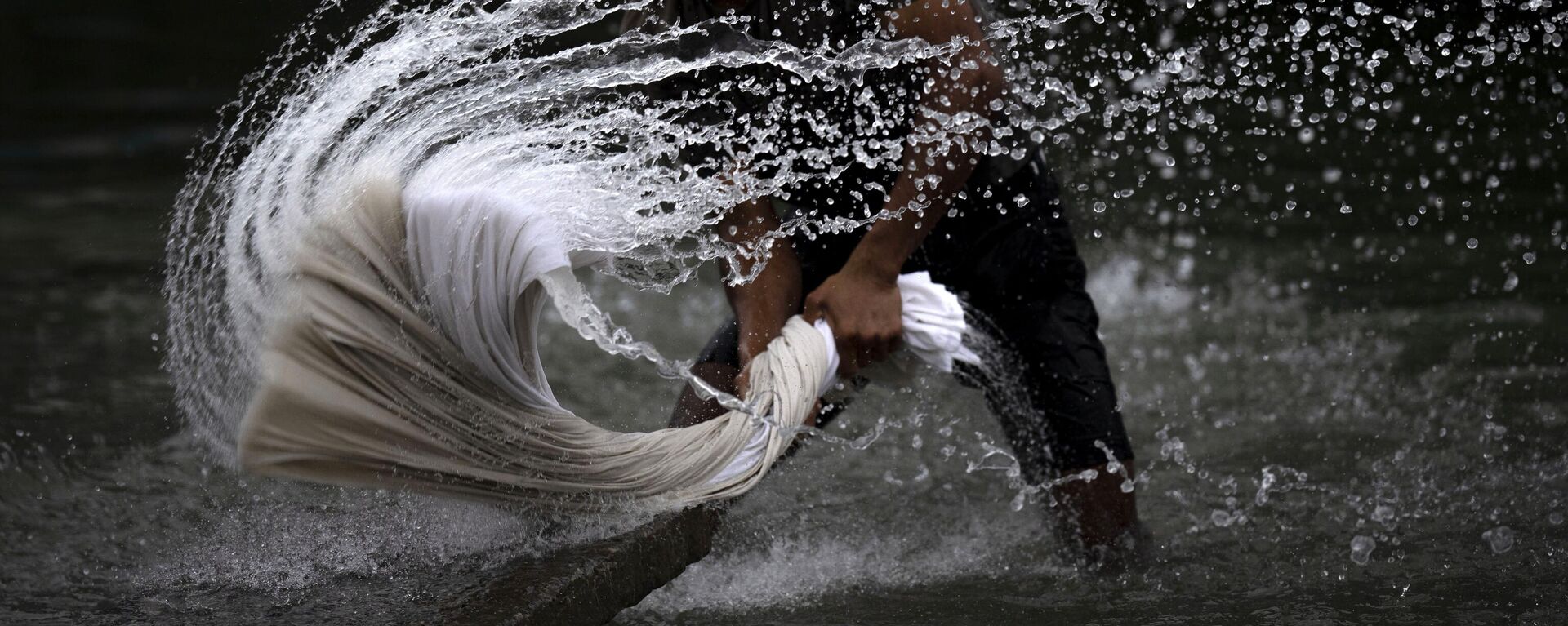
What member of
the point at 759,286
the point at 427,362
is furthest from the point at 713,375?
the point at 427,362

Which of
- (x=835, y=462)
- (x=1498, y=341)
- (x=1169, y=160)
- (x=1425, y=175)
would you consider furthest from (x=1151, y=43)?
(x=835, y=462)

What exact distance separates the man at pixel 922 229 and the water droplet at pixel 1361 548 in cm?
48

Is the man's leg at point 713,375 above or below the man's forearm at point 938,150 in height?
below

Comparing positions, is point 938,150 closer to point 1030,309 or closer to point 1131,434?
point 1030,309

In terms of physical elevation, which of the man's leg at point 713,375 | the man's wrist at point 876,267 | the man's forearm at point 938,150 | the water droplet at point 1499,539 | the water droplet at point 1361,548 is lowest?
the water droplet at point 1361,548

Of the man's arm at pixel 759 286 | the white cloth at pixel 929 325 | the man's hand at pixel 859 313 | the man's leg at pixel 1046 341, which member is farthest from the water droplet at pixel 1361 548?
the man's arm at pixel 759 286

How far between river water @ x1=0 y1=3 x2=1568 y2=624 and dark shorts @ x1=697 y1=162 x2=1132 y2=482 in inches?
10.8

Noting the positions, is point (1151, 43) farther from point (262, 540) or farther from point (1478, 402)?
point (262, 540)

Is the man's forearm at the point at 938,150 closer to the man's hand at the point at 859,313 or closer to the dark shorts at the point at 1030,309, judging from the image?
the man's hand at the point at 859,313

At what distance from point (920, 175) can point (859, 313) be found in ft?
0.90

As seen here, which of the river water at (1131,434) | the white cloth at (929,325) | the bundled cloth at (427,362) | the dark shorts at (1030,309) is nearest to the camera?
the bundled cloth at (427,362)

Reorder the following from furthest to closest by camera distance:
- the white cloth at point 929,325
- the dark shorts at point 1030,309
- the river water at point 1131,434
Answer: the dark shorts at point 1030,309 < the white cloth at point 929,325 < the river water at point 1131,434

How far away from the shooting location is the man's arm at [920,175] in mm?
2676

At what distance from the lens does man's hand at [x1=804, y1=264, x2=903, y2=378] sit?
2689mm
